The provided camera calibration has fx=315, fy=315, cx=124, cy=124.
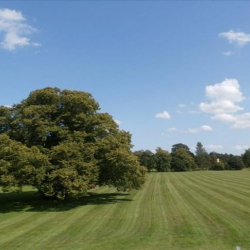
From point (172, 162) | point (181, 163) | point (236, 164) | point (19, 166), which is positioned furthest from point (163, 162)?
point (19, 166)

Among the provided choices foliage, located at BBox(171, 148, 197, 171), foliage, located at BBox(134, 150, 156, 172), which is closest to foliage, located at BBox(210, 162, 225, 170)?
foliage, located at BBox(171, 148, 197, 171)

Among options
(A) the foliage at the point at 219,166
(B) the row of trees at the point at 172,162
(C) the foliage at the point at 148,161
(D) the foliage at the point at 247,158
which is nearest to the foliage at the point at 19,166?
(B) the row of trees at the point at 172,162

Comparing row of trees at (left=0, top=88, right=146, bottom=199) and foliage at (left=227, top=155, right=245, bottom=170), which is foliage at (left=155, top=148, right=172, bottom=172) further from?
row of trees at (left=0, top=88, right=146, bottom=199)

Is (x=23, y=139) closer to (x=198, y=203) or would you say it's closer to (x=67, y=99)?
(x=67, y=99)

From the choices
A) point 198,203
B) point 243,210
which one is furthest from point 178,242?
point 198,203

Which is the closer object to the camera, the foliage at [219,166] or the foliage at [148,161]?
the foliage at [148,161]

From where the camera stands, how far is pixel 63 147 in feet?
92.4

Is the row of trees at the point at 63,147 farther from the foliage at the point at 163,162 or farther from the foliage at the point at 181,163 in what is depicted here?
the foliage at the point at 181,163

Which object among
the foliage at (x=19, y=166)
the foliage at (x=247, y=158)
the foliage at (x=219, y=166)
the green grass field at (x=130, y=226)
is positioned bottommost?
the green grass field at (x=130, y=226)

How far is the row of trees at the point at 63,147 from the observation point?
88.4 feet

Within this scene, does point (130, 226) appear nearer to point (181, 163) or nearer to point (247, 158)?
point (181, 163)

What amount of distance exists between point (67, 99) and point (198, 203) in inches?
633

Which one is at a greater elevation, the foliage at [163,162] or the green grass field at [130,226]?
the foliage at [163,162]

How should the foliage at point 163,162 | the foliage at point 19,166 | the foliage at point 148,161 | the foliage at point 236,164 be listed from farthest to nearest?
the foliage at point 236,164, the foliage at point 163,162, the foliage at point 148,161, the foliage at point 19,166
